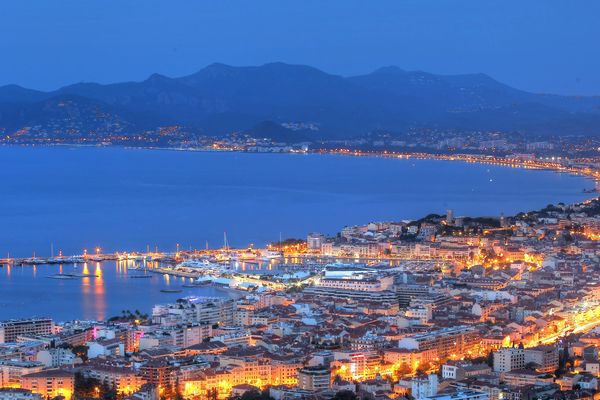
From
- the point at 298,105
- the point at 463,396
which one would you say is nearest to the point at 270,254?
the point at 463,396

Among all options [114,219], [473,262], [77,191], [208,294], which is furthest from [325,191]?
[208,294]

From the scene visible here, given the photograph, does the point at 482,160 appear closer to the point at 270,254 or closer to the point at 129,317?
the point at 270,254

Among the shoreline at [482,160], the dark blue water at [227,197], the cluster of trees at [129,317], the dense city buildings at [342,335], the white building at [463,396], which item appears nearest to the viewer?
the white building at [463,396]

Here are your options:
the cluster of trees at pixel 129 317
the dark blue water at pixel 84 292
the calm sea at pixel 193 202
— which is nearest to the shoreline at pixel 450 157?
the calm sea at pixel 193 202

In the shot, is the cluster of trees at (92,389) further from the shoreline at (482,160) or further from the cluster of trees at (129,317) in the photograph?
the shoreline at (482,160)

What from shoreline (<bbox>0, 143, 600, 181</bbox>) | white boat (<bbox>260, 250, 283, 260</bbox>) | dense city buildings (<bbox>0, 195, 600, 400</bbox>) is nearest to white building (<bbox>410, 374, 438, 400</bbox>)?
dense city buildings (<bbox>0, 195, 600, 400</bbox>)
